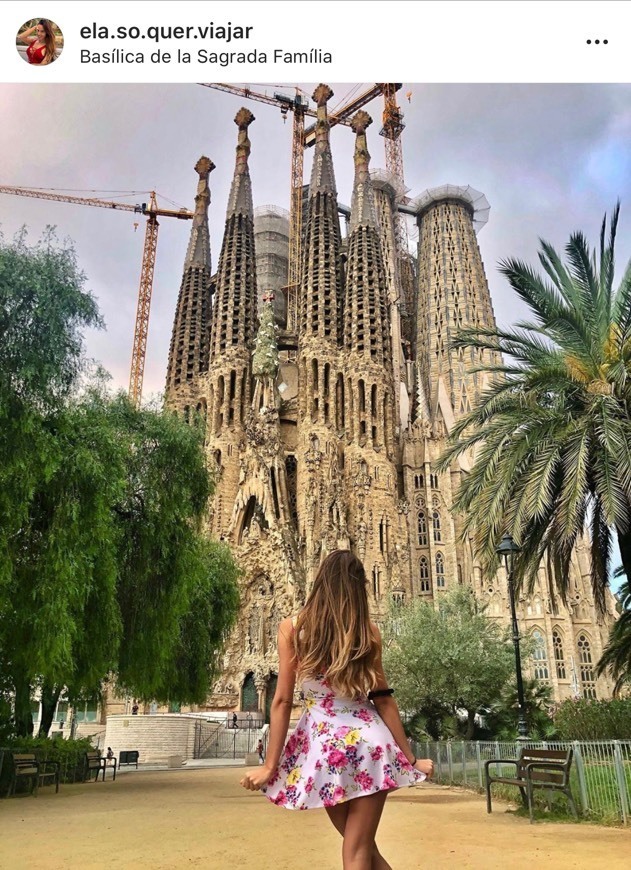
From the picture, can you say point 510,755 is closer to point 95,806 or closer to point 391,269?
point 95,806

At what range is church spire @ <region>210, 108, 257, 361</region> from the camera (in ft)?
181

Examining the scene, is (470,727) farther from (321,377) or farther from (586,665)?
(586,665)

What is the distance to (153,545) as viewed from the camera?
675 inches

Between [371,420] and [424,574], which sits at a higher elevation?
[371,420]

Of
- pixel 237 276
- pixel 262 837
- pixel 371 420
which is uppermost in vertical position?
pixel 237 276

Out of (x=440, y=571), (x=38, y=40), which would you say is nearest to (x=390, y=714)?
(x=38, y=40)

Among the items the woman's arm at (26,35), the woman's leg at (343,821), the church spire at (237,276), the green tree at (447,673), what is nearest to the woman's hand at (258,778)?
the woman's leg at (343,821)

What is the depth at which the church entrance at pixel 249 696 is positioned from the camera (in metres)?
43.8

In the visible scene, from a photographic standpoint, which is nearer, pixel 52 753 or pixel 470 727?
pixel 52 753

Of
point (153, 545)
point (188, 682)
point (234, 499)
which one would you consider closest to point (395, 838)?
point (153, 545)

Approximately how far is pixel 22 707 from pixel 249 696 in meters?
30.4

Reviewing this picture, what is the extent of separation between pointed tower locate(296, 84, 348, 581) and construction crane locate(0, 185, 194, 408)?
73.1 feet

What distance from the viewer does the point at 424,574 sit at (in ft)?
174

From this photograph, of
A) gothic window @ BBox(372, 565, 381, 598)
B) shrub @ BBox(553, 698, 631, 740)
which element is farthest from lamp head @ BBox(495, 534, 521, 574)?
gothic window @ BBox(372, 565, 381, 598)
